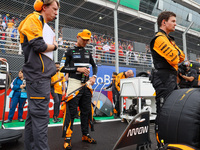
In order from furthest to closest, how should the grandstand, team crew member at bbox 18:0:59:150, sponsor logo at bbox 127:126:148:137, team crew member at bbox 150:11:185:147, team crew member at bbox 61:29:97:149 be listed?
the grandstand, team crew member at bbox 61:29:97:149, team crew member at bbox 150:11:185:147, sponsor logo at bbox 127:126:148:137, team crew member at bbox 18:0:59:150

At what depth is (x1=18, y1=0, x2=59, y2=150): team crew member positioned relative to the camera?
1.32 metres

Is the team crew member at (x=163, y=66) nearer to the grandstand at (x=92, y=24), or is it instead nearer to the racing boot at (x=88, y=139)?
the racing boot at (x=88, y=139)

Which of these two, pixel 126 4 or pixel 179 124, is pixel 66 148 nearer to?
pixel 179 124

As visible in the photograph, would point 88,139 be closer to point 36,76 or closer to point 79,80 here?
point 79,80

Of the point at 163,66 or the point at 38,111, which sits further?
the point at 163,66

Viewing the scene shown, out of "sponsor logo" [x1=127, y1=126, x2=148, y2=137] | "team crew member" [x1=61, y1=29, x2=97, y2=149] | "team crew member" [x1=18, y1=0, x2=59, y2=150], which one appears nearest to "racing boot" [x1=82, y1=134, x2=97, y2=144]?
"team crew member" [x1=61, y1=29, x2=97, y2=149]

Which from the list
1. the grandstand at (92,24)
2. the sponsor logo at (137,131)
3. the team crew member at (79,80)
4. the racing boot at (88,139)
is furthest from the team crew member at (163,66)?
the grandstand at (92,24)

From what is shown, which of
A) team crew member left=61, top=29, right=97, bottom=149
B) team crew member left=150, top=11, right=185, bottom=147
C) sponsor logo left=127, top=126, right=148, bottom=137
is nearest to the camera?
sponsor logo left=127, top=126, right=148, bottom=137

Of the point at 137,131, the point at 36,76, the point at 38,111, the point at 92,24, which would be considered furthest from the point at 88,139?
the point at 92,24

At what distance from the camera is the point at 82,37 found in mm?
2396

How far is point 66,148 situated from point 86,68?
1.10 metres

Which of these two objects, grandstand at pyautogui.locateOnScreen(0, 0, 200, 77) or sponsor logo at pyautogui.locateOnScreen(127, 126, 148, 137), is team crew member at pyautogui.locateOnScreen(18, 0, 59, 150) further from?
grandstand at pyautogui.locateOnScreen(0, 0, 200, 77)

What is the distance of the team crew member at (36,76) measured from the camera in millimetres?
1322

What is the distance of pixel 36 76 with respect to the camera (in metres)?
1.36
